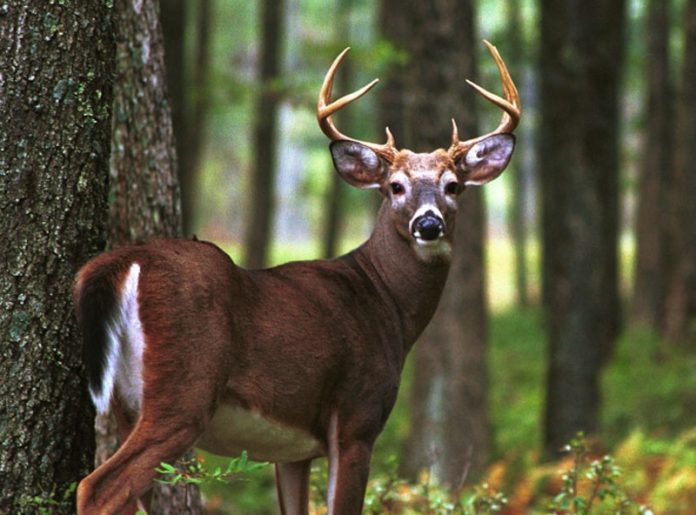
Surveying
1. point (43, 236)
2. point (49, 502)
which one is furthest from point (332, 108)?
point (49, 502)

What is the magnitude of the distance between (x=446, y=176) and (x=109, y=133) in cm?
153

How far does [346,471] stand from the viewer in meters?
4.84

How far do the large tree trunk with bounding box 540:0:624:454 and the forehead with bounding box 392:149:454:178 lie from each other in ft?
19.0

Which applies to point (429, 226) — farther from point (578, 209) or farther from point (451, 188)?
point (578, 209)

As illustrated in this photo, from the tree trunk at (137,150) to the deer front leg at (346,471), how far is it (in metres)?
1.53

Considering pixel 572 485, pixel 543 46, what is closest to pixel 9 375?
pixel 572 485

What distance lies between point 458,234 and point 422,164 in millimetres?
4508

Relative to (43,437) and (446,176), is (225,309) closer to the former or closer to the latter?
(43,437)

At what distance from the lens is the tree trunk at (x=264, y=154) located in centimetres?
1823

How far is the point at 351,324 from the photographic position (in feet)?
16.3

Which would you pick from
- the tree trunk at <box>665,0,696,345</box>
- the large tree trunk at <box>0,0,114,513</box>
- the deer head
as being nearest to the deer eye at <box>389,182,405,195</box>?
the deer head

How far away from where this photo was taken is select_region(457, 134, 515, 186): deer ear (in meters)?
5.55

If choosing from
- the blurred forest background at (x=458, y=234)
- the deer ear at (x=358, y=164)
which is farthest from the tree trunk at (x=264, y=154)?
the deer ear at (x=358, y=164)

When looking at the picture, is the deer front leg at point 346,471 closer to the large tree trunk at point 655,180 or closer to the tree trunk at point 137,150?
the tree trunk at point 137,150
